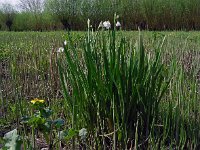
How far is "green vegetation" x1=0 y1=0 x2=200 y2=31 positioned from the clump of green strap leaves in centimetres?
1048

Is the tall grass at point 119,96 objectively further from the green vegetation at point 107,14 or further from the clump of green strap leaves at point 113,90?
the green vegetation at point 107,14

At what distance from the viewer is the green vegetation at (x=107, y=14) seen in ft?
44.9

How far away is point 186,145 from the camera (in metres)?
1.69

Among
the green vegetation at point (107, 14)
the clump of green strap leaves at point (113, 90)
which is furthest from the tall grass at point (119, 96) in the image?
the green vegetation at point (107, 14)

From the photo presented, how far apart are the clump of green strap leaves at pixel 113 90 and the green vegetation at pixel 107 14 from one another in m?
10.5

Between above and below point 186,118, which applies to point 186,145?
below

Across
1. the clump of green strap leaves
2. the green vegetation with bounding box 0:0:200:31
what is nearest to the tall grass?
the clump of green strap leaves

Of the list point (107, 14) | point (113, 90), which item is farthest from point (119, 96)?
point (107, 14)

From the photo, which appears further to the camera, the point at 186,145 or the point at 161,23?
the point at 161,23

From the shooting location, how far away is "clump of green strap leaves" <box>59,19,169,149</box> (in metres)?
1.56

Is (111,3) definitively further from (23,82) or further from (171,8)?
(23,82)

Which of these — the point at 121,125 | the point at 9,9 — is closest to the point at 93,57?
the point at 121,125

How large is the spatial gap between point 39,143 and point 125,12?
13.4 metres

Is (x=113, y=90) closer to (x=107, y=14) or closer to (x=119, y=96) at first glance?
(x=119, y=96)
